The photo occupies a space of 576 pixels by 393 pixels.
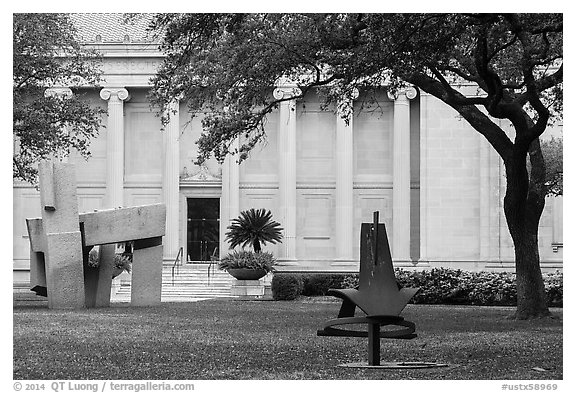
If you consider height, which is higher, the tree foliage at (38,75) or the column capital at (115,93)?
the column capital at (115,93)

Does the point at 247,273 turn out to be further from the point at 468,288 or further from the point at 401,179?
the point at 401,179

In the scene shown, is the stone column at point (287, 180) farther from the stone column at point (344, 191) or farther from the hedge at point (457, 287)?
the hedge at point (457, 287)

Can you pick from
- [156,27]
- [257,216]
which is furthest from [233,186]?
[156,27]

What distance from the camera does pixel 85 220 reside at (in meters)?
25.9

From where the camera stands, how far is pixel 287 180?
5041 centimetres

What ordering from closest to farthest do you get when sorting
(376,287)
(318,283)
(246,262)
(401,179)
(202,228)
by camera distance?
1. (376,287)
2. (246,262)
3. (318,283)
4. (401,179)
5. (202,228)

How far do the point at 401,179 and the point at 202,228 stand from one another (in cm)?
962

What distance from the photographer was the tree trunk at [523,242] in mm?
24016

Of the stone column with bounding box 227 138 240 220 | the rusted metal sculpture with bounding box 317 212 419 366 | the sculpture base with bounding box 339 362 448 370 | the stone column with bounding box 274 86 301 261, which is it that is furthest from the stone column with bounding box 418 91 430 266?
the rusted metal sculpture with bounding box 317 212 419 366

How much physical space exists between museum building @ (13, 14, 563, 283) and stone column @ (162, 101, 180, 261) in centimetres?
5

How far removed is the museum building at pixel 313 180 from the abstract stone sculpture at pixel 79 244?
21.8 m

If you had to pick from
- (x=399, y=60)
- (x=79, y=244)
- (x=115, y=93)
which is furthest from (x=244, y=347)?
(x=115, y=93)

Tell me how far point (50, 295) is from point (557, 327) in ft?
37.0

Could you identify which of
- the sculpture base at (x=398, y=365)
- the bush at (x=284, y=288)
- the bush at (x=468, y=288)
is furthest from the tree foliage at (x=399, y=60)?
the bush at (x=284, y=288)
